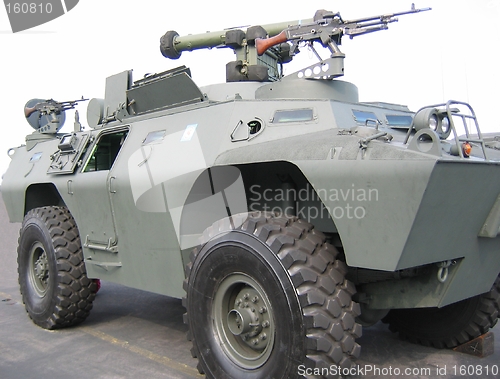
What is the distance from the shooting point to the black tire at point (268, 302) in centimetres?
314

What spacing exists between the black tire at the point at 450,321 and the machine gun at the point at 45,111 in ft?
16.8

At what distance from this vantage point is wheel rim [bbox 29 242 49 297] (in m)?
5.89

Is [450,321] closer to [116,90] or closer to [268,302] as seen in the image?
[268,302]

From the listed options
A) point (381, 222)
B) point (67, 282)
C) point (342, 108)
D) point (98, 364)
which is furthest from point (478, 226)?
point (67, 282)

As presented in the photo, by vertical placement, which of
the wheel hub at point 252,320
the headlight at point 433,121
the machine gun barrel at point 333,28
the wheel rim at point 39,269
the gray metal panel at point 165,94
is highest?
the machine gun barrel at point 333,28

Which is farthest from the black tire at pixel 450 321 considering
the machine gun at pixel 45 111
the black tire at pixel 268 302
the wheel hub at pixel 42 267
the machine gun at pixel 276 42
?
the machine gun at pixel 45 111

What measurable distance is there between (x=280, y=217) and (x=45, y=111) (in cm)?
511

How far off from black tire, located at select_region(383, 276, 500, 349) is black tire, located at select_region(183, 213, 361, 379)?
5.26ft

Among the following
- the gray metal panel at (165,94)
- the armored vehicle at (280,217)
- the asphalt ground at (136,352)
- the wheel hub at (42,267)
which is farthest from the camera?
the wheel hub at (42,267)

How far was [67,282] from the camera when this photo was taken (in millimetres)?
5465

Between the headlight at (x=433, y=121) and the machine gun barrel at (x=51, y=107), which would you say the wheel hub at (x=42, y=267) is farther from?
the headlight at (x=433, y=121)

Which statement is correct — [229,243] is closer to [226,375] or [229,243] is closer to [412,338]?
[226,375]

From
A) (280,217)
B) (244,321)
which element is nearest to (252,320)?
(244,321)

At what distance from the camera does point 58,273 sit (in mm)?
5461
